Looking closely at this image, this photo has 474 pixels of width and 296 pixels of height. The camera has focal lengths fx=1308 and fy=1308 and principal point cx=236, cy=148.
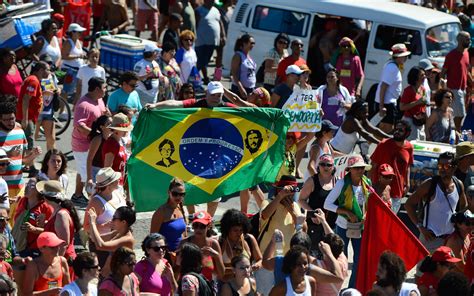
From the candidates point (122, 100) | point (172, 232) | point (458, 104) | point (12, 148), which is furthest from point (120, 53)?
point (172, 232)

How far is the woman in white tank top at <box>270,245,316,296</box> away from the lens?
1016cm

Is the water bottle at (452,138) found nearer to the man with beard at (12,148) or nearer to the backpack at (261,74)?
the backpack at (261,74)

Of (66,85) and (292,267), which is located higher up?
(292,267)

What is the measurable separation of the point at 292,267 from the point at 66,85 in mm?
9107

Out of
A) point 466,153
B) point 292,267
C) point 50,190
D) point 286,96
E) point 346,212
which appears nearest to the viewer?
point 292,267

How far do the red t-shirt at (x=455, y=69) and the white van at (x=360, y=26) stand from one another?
30.0 inches

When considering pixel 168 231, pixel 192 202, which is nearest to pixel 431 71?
pixel 192 202

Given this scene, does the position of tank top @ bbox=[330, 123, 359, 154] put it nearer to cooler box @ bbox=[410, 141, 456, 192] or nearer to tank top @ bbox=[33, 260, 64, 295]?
cooler box @ bbox=[410, 141, 456, 192]

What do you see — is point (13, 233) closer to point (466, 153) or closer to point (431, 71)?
point (466, 153)

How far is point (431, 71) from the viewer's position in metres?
19.1

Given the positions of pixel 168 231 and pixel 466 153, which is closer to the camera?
pixel 168 231

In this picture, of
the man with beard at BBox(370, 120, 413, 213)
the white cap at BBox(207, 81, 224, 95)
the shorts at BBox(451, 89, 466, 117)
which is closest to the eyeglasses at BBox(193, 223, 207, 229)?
the white cap at BBox(207, 81, 224, 95)

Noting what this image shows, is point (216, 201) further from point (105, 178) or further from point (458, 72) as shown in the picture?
point (458, 72)

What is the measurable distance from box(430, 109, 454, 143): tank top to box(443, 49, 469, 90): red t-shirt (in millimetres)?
3034
